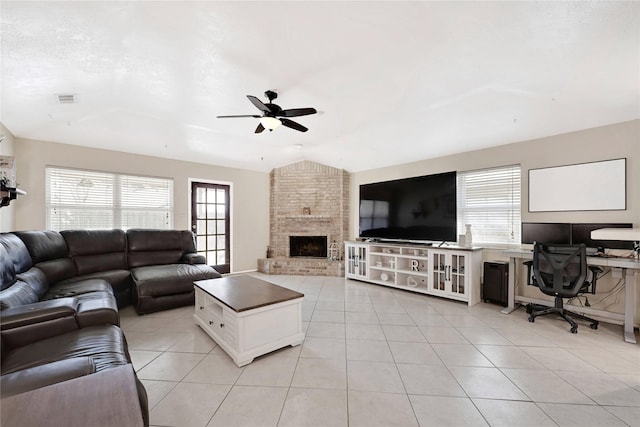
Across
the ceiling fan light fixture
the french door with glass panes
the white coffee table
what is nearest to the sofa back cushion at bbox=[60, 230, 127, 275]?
the french door with glass panes

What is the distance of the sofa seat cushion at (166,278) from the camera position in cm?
318

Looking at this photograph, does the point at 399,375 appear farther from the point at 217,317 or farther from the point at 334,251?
the point at 334,251

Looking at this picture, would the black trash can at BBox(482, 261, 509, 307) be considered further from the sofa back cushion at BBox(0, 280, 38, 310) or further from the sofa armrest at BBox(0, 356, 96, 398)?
the sofa back cushion at BBox(0, 280, 38, 310)

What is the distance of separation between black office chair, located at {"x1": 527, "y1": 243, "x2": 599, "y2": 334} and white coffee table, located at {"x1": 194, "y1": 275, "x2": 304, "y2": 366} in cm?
286

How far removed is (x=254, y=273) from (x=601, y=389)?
5219 millimetres

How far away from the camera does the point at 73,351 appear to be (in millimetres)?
1544

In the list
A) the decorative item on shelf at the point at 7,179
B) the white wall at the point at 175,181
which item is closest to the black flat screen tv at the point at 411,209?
the white wall at the point at 175,181

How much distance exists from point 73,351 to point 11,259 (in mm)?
1632

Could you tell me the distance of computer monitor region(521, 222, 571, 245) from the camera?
3172 mm

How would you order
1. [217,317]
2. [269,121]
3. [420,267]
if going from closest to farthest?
[217,317]
[269,121]
[420,267]

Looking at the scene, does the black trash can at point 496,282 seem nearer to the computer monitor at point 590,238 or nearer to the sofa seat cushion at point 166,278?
the computer monitor at point 590,238

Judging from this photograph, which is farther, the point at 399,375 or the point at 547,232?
the point at 547,232

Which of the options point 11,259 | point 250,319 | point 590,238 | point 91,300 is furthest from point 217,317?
point 590,238

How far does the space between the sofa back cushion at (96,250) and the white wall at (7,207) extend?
60 centimetres
